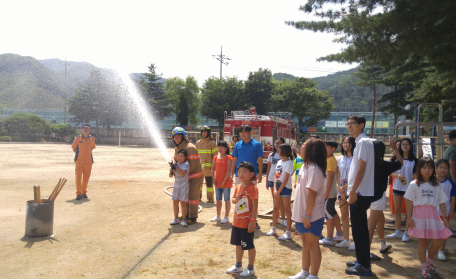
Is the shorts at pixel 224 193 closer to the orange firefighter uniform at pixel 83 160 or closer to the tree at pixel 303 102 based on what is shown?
the orange firefighter uniform at pixel 83 160

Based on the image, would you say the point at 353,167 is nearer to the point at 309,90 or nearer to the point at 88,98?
the point at 309,90

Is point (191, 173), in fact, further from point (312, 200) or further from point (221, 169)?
point (312, 200)

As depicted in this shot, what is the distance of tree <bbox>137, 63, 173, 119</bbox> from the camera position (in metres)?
57.2

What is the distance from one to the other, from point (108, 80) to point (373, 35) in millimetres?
58537

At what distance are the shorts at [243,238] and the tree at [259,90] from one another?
2068 inches

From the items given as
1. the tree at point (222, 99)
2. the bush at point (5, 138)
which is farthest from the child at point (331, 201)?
the bush at point (5, 138)

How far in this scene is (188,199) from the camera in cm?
682

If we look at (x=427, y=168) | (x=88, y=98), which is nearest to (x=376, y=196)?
(x=427, y=168)

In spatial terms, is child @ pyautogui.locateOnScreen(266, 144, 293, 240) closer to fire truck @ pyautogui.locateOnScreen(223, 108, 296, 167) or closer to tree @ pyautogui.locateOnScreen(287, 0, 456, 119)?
tree @ pyautogui.locateOnScreen(287, 0, 456, 119)

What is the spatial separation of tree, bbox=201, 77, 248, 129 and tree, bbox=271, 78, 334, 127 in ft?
18.7

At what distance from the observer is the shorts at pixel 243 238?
4176 mm

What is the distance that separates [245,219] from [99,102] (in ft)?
190

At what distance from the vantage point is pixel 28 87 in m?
159

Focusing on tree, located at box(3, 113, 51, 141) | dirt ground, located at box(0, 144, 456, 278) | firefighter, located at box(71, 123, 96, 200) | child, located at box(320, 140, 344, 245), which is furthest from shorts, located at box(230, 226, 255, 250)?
tree, located at box(3, 113, 51, 141)
